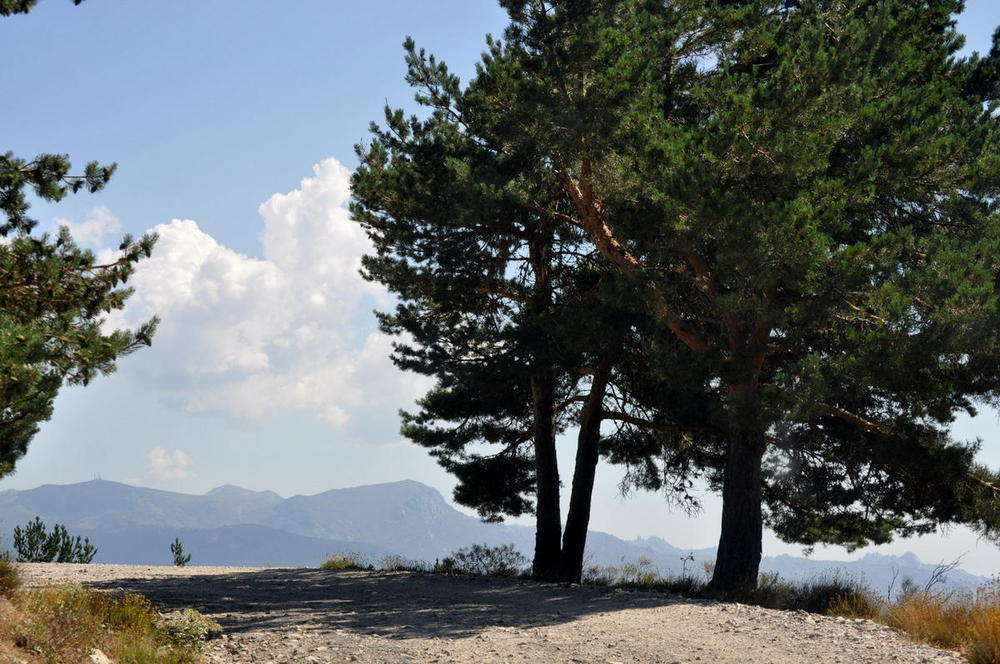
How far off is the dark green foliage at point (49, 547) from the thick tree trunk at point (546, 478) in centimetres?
1006

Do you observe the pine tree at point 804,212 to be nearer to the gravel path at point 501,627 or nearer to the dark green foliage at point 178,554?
the gravel path at point 501,627

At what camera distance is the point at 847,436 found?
1669cm

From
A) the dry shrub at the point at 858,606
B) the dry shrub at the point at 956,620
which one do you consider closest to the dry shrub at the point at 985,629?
the dry shrub at the point at 956,620

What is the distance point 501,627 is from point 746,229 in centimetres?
636

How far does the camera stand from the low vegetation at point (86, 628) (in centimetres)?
763

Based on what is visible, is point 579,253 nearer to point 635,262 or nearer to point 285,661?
point 635,262

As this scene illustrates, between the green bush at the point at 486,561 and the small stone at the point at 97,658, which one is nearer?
the small stone at the point at 97,658

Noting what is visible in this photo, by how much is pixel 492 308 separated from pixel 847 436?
24.6 feet

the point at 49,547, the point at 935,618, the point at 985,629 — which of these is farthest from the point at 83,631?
the point at 49,547

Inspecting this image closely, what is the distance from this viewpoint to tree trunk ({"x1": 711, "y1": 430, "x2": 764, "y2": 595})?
15008 mm

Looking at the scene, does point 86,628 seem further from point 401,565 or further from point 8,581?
point 401,565

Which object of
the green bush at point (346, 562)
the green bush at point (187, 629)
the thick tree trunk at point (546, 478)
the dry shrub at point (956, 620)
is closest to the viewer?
the dry shrub at point (956, 620)

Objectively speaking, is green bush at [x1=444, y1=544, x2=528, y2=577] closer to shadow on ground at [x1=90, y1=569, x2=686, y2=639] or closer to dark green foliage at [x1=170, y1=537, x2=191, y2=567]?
shadow on ground at [x1=90, y1=569, x2=686, y2=639]

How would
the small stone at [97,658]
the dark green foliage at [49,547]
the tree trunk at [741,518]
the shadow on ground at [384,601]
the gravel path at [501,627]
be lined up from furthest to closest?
the dark green foliage at [49,547] → the tree trunk at [741,518] → the shadow on ground at [384,601] → the gravel path at [501,627] → the small stone at [97,658]
